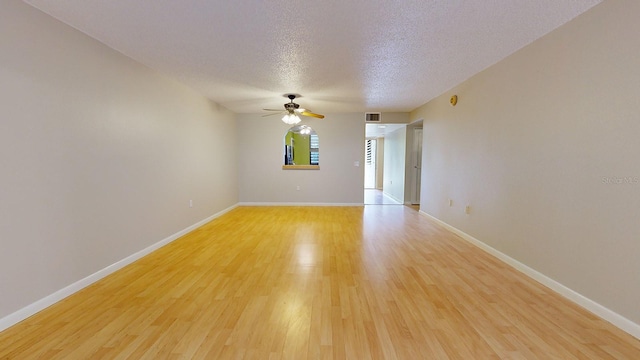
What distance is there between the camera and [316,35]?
234cm

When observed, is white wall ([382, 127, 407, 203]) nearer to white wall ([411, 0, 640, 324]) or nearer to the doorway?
the doorway

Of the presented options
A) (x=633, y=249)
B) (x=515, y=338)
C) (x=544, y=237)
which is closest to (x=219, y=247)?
(x=515, y=338)

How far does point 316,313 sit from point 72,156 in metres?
2.48

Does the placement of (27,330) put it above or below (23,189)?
below

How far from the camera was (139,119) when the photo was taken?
3006 mm

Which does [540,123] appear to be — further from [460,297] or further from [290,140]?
[290,140]

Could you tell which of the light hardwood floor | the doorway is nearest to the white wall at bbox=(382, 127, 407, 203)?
the doorway

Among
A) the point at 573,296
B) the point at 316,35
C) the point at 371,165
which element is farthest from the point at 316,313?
the point at 371,165

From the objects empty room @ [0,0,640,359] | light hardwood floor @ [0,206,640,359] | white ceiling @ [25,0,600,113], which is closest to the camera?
light hardwood floor @ [0,206,640,359]

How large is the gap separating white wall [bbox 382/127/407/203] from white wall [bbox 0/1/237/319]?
5417mm

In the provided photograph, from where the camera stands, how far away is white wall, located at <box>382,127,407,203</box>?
689 centimetres

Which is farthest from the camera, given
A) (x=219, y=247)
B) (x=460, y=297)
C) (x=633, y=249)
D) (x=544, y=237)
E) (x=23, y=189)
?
(x=219, y=247)

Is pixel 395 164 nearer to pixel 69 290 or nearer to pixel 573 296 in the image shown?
pixel 573 296

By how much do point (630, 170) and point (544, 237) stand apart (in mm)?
902
